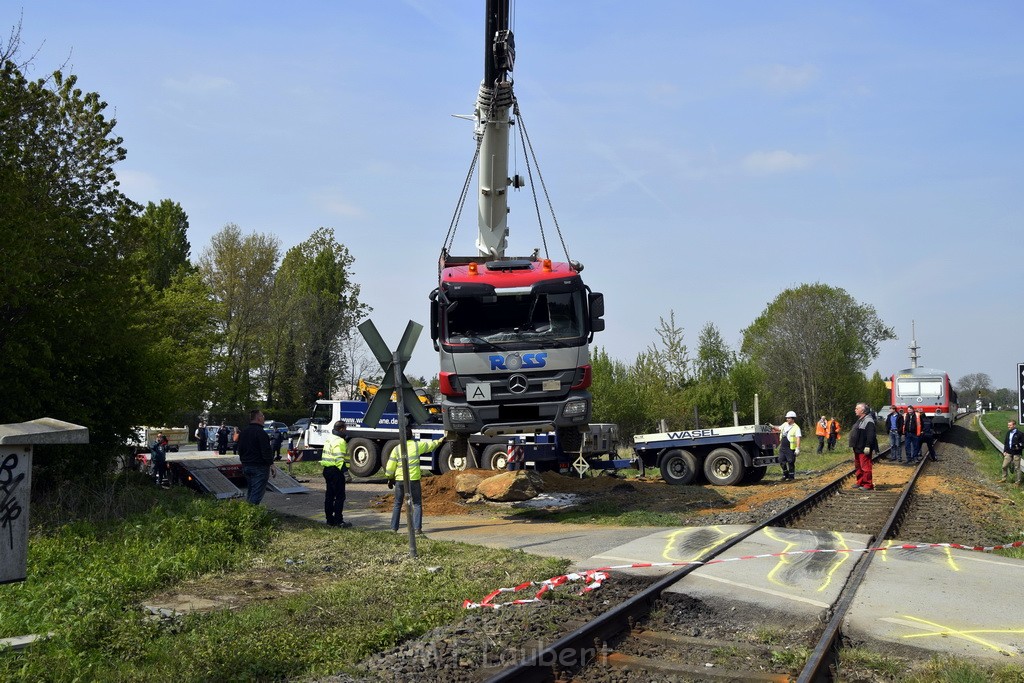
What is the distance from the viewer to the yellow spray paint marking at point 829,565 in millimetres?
9293

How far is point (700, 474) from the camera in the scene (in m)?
20.8

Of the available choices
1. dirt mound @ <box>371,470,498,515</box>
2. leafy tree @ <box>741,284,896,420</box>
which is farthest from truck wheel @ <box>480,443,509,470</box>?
leafy tree @ <box>741,284,896,420</box>

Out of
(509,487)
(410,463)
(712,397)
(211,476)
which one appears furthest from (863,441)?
(712,397)

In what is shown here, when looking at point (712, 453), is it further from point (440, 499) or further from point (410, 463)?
point (410, 463)

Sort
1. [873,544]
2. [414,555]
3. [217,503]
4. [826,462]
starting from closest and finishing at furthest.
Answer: [414,555] → [873,544] → [217,503] → [826,462]

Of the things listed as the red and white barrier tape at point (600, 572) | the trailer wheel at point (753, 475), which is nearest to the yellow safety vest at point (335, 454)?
the red and white barrier tape at point (600, 572)

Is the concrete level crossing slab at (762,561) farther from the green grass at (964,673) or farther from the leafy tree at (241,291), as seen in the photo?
the leafy tree at (241,291)

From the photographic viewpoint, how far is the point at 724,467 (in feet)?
67.4

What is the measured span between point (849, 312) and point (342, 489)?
69688mm

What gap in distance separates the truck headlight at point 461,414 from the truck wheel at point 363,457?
462 inches

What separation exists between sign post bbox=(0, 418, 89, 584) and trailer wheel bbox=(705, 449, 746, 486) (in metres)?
16.4

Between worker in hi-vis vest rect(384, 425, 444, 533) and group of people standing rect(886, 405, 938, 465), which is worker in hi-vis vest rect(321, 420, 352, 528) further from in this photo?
group of people standing rect(886, 405, 938, 465)

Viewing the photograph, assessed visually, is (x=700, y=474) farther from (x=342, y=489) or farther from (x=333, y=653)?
(x=333, y=653)

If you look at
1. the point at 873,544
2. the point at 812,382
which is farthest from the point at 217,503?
the point at 812,382
